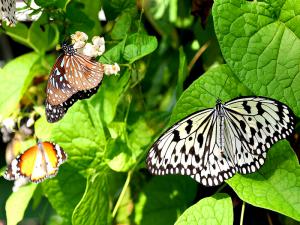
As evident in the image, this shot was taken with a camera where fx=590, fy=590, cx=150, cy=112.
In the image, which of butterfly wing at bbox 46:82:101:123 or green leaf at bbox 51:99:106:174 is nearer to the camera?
butterfly wing at bbox 46:82:101:123

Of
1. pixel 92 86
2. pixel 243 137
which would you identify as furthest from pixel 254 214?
pixel 92 86

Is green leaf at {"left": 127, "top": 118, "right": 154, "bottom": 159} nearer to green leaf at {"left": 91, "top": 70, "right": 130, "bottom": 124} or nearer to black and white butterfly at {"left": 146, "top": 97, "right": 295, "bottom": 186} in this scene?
green leaf at {"left": 91, "top": 70, "right": 130, "bottom": 124}

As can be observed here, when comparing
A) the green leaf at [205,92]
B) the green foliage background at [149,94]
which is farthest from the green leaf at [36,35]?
the green leaf at [205,92]

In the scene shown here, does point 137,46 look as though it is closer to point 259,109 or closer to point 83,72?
point 83,72

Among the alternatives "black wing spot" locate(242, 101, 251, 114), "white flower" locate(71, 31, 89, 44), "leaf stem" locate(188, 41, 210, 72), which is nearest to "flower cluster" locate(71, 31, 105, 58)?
"white flower" locate(71, 31, 89, 44)

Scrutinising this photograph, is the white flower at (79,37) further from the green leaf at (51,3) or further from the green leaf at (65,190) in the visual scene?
the green leaf at (65,190)

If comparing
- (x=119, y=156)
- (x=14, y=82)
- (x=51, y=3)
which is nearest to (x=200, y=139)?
(x=119, y=156)
